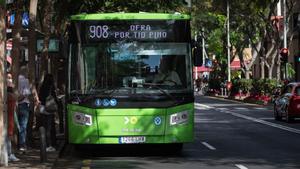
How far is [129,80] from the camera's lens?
1474cm

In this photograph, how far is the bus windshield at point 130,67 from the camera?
14.7 metres

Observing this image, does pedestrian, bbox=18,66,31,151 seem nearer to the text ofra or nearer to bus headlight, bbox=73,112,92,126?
bus headlight, bbox=73,112,92,126

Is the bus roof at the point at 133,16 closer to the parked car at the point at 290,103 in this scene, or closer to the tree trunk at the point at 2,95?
the tree trunk at the point at 2,95

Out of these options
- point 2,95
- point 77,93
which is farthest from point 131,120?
point 2,95

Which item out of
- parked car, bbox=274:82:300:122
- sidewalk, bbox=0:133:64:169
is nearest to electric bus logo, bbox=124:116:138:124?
sidewalk, bbox=0:133:64:169

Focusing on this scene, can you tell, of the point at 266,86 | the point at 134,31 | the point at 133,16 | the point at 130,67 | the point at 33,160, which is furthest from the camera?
the point at 266,86

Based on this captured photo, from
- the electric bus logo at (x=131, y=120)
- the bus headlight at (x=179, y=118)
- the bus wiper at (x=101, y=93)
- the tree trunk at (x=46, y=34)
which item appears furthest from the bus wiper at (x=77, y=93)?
the tree trunk at (x=46, y=34)

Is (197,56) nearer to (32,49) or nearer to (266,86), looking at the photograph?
(32,49)

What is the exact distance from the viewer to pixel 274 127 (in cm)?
2455

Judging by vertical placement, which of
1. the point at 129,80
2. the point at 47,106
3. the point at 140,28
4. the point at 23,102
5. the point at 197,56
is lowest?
the point at 47,106

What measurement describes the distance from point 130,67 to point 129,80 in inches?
11.7

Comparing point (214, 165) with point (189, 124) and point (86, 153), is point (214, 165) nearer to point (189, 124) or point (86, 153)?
point (189, 124)

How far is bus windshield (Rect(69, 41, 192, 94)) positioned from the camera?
14.7m

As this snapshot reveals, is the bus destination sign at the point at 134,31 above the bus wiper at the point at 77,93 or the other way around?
above
